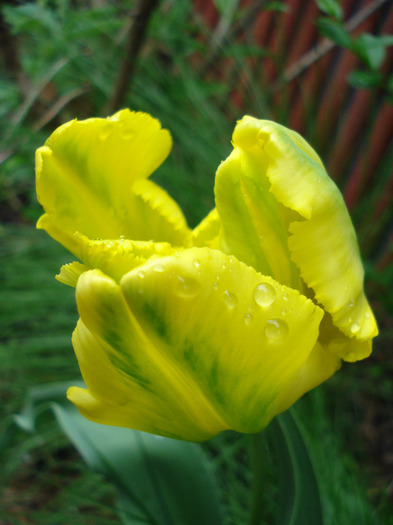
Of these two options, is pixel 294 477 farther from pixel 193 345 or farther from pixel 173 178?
pixel 173 178

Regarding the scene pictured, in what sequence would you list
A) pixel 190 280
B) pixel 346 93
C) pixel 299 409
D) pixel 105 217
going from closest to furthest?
1. pixel 190 280
2. pixel 105 217
3. pixel 299 409
4. pixel 346 93

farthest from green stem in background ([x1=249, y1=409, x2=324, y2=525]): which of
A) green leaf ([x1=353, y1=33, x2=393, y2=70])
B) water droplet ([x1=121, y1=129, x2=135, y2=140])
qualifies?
green leaf ([x1=353, y1=33, x2=393, y2=70])

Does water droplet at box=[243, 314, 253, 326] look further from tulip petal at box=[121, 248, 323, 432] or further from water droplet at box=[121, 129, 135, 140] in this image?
water droplet at box=[121, 129, 135, 140]

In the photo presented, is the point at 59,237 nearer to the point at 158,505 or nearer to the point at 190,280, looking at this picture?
the point at 190,280

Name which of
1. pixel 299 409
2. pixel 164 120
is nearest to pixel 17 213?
pixel 164 120

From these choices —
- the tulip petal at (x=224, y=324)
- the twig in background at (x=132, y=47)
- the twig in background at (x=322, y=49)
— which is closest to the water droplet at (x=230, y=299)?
the tulip petal at (x=224, y=324)

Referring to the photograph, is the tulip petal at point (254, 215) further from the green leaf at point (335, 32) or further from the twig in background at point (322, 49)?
Answer: the twig in background at point (322, 49)
